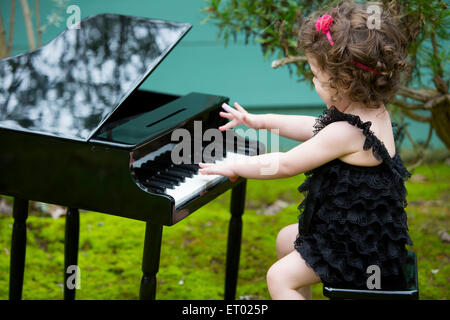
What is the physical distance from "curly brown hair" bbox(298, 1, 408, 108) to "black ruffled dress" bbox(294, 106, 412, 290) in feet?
0.35

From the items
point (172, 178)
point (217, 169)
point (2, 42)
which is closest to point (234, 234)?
point (172, 178)

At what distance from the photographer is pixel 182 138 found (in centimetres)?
249

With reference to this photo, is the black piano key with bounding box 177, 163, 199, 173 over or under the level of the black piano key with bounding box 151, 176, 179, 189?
over

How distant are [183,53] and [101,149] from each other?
12.0 ft

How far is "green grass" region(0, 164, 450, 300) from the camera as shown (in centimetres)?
347

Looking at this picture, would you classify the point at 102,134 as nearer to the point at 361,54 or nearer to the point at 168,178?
the point at 168,178

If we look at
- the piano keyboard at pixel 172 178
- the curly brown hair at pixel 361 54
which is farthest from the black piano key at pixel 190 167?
the curly brown hair at pixel 361 54

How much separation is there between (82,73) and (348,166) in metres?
1.17

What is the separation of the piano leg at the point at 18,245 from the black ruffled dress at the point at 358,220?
4.37 feet

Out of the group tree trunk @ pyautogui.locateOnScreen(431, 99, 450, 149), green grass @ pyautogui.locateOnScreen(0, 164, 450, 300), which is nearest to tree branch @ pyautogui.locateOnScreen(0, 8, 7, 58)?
green grass @ pyautogui.locateOnScreen(0, 164, 450, 300)

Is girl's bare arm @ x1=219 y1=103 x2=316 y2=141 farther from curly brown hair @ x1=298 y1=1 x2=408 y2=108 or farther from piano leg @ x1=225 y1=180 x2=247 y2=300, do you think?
piano leg @ x1=225 y1=180 x2=247 y2=300

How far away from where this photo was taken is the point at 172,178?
2.31m
